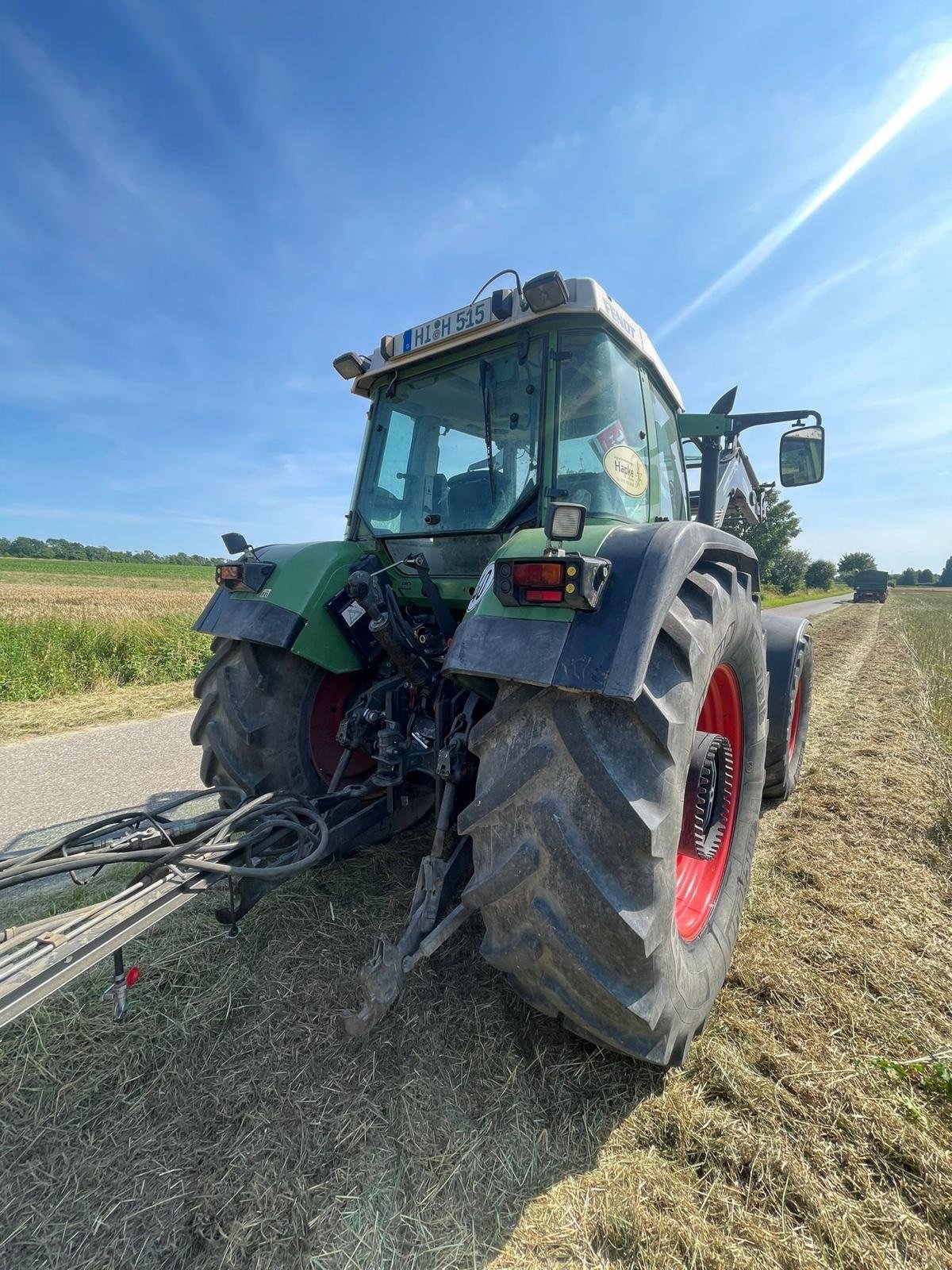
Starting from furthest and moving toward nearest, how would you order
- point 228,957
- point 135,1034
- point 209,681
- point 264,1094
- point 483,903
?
1. point 209,681
2. point 228,957
3. point 135,1034
4. point 264,1094
5. point 483,903

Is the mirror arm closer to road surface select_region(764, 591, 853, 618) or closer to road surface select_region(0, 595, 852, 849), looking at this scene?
road surface select_region(0, 595, 852, 849)

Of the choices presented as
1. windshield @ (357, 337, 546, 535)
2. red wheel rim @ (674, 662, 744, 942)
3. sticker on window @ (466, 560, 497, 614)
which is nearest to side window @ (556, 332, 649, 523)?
windshield @ (357, 337, 546, 535)

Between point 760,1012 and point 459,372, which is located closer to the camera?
point 760,1012

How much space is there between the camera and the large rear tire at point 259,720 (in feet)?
7.51

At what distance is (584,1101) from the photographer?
1569mm

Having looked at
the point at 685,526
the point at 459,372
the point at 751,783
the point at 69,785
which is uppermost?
the point at 459,372

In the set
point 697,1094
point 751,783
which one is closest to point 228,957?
point 697,1094

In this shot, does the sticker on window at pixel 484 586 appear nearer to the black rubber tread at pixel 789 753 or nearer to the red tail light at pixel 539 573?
the red tail light at pixel 539 573

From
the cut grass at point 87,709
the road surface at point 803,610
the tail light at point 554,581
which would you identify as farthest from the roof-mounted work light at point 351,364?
the road surface at point 803,610

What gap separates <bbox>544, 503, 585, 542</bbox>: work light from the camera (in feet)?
4.53

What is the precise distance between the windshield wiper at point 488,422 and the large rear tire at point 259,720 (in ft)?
3.30

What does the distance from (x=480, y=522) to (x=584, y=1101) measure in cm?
184

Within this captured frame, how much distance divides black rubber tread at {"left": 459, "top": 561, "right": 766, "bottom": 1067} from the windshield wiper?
1018 mm

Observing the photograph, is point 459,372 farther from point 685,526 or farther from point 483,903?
point 483,903
